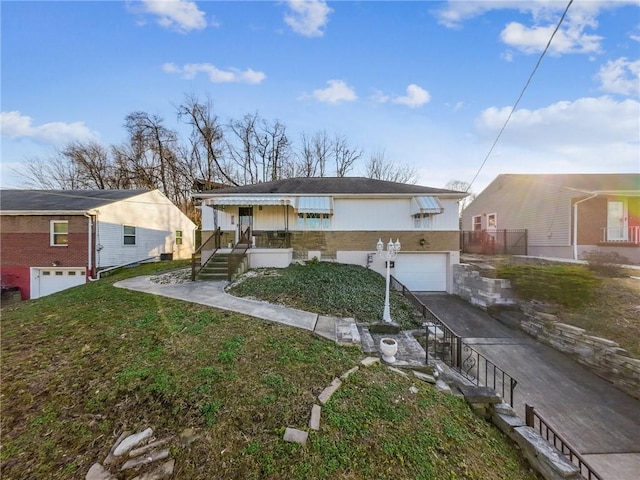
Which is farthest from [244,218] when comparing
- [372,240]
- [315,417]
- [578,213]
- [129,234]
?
[578,213]

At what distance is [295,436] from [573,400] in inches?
284

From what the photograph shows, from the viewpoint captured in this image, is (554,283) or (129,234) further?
(129,234)

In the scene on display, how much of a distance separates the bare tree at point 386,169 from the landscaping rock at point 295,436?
30.1m

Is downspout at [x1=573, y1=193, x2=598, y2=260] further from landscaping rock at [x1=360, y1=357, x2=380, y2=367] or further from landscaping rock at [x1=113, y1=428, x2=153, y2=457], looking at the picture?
landscaping rock at [x1=113, y1=428, x2=153, y2=457]

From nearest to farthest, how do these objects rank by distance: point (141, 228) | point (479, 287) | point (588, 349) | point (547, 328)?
point (588, 349), point (547, 328), point (479, 287), point (141, 228)

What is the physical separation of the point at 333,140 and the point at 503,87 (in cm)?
2258

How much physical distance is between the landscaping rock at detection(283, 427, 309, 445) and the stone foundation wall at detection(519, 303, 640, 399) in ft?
28.9

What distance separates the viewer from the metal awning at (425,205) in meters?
13.7

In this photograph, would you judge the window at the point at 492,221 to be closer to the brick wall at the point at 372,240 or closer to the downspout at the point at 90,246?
the brick wall at the point at 372,240

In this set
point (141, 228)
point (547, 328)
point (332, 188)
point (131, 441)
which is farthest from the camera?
point (141, 228)

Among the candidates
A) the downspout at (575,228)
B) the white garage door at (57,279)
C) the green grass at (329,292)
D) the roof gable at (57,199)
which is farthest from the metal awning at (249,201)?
the downspout at (575,228)

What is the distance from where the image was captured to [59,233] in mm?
14945

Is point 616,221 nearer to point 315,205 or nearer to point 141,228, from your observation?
point 315,205

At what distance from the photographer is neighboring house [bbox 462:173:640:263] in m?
14.5
